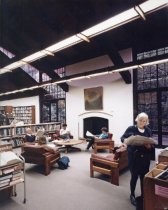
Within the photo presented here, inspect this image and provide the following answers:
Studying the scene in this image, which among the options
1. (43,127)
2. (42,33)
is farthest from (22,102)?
(42,33)

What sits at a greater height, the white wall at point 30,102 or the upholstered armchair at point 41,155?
the white wall at point 30,102

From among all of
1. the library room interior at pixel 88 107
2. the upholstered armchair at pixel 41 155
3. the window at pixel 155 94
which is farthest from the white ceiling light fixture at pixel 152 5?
the window at pixel 155 94

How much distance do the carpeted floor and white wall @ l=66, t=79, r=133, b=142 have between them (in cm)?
362

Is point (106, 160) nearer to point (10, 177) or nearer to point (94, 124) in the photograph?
point (10, 177)

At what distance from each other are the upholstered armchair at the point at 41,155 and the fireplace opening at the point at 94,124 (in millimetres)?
4304

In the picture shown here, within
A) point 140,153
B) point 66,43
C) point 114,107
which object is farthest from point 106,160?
point 114,107

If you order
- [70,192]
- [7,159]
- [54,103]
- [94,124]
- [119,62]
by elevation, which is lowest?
[70,192]

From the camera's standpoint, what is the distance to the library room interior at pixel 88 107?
3.41 metres

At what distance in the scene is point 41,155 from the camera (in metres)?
5.44

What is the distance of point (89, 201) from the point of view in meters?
3.74

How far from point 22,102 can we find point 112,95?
799 centimetres

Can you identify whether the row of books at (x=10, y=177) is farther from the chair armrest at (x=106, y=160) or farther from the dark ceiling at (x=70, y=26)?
the dark ceiling at (x=70, y=26)

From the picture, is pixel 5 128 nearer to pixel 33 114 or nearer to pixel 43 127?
pixel 43 127

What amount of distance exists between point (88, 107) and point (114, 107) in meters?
1.49
